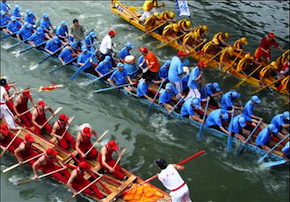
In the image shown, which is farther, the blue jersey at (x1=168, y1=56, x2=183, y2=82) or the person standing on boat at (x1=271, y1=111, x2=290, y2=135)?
the blue jersey at (x1=168, y1=56, x2=183, y2=82)

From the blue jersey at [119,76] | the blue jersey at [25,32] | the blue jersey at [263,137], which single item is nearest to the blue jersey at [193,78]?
the blue jersey at [119,76]

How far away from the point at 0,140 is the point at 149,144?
5.45 meters

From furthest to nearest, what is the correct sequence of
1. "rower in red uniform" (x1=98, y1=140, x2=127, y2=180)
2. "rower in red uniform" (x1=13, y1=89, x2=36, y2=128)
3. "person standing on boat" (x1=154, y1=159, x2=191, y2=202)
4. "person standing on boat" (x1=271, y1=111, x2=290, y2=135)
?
"rower in red uniform" (x1=13, y1=89, x2=36, y2=128) → "person standing on boat" (x1=271, y1=111, x2=290, y2=135) → "rower in red uniform" (x1=98, y1=140, x2=127, y2=180) → "person standing on boat" (x1=154, y1=159, x2=191, y2=202)

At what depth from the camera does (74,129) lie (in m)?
13.3

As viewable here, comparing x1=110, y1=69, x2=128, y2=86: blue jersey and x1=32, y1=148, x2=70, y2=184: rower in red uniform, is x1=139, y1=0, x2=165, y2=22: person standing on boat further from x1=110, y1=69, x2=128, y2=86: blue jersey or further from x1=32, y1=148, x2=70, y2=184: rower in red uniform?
x1=32, y1=148, x2=70, y2=184: rower in red uniform

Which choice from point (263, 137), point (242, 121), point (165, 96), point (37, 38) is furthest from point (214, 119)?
point (37, 38)

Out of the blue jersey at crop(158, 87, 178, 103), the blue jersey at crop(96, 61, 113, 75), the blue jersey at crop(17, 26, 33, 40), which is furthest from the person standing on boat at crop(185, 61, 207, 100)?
the blue jersey at crop(17, 26, 33, 40)

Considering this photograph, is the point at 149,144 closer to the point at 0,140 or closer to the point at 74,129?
the point at 74,129

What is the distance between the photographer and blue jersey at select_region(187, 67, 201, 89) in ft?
40.9

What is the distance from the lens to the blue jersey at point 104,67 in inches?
575

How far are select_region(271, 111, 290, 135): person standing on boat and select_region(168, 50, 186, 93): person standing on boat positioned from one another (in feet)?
12.9

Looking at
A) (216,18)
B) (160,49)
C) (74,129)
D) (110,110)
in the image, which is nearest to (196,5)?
(216,18)

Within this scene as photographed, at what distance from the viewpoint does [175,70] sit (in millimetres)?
12898

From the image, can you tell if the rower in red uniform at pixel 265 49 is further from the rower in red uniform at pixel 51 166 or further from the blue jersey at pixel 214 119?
the rower in red uniform at pixel 51 166
